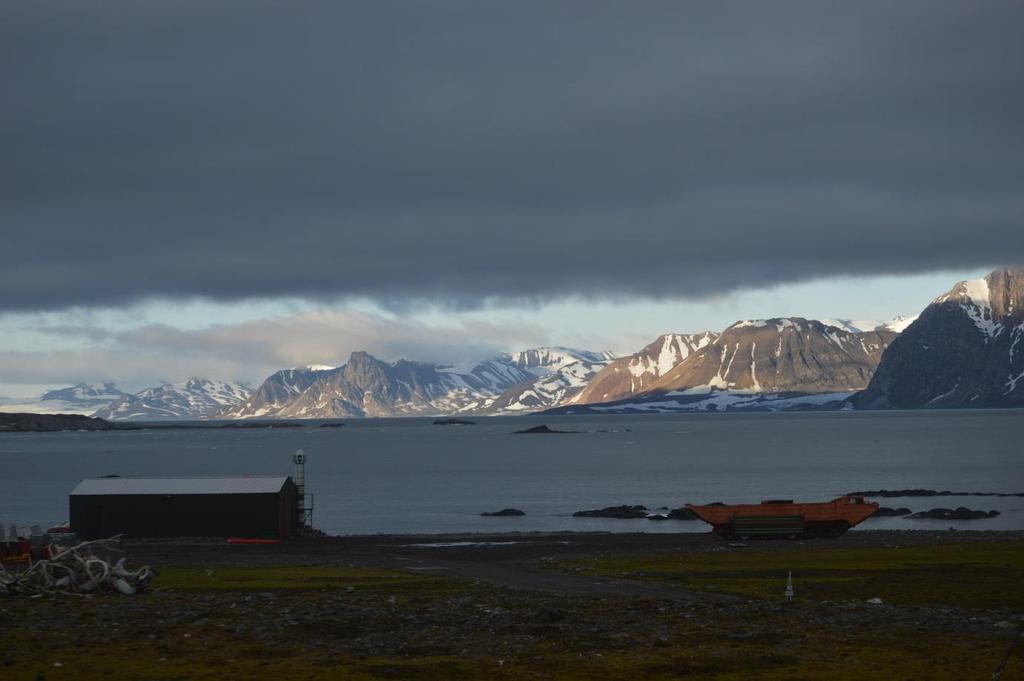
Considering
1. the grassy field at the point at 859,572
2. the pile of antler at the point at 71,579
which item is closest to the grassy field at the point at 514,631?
the grassy field at the point at 859,572

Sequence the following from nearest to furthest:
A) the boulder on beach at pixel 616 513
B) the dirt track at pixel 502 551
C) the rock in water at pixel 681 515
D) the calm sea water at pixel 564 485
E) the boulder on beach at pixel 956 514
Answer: the dirt track at pixel 502 551 → the boulder on beach at pixel 956 514 → the rock in water at pixel 681 515 → the calm sea water at pixel 564 485 → the boulder on beach at pixel 616 513

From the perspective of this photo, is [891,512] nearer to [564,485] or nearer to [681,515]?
[681,515]

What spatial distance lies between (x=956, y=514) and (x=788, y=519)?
3420 cm

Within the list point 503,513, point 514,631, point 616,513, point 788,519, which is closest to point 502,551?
point 788,519

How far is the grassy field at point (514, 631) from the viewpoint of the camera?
2667 cm

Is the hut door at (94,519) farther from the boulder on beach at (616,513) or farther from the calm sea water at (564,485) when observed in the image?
the boulder on beach at (616,513)

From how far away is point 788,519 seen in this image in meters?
64.1

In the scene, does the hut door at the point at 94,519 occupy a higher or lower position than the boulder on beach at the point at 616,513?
higher

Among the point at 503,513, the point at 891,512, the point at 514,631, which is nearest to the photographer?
the point at 514,631

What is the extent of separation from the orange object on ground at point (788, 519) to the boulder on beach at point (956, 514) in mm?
28269

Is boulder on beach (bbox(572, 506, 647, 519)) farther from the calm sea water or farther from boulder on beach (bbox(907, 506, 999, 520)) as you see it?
boulder on beach (bbox(907, 506, 999, 520))

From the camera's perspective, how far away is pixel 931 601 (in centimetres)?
3644

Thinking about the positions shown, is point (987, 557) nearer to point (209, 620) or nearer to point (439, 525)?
point (209, 620)

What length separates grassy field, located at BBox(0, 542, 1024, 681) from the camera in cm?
2667
